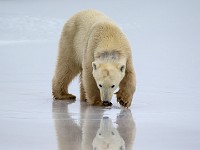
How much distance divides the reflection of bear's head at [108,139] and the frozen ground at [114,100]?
3 centimetres

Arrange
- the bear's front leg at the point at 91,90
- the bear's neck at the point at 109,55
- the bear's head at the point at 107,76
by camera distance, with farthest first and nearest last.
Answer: the bear's front leg at the point at 91,90, the bear's neck at the point at 109,55, the bear's head at the point at 107,76

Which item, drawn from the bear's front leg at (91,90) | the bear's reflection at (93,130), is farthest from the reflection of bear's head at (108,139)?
the bear's front leg at (91,90)

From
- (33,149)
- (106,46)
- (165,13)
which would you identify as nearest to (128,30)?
(165,13)

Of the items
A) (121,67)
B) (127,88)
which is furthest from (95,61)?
(127,88)

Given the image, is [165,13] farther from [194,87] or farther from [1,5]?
[194,87]

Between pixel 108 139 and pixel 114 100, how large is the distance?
2.36 meters

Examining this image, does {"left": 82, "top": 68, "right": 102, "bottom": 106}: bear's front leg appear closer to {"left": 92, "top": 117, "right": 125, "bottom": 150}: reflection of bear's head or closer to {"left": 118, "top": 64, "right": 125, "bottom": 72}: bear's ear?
{"left": 118, "top": 64, "right": 125, "bottom": 72}: bear's ear

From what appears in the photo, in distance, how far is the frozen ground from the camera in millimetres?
4797

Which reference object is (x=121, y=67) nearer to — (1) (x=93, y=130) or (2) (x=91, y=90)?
(2) (x=91, y=90)

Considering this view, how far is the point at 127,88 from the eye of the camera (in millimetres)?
6449

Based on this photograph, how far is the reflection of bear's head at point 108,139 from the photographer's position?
4.35 meters

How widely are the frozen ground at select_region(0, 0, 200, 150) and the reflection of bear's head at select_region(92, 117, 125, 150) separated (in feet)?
0.10

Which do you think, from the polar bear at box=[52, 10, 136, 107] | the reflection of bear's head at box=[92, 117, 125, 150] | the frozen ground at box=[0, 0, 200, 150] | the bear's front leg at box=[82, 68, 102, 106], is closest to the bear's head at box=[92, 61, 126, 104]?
the polar bear at box=[52, 10, 136, 107]

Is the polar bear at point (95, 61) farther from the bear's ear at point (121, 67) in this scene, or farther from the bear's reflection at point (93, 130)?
the bear's reflection at point (93, 130)
